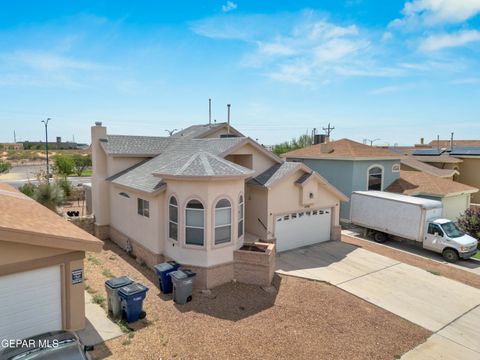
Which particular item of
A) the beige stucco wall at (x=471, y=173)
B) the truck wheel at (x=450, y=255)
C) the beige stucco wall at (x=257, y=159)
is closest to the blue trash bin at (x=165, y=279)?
the beige stucco wall at (x=257, y=159)

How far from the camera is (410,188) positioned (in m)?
23.1

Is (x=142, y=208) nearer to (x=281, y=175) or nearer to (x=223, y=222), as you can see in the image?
(x=223, y=222)

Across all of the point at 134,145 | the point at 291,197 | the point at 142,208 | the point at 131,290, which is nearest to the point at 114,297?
the point at 131,290

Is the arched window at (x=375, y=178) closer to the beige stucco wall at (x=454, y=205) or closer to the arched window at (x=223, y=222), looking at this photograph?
the beige stucco wall at (x=454, y=205)

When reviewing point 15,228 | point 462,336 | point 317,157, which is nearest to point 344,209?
point 317,157

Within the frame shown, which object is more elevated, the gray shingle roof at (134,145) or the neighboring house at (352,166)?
the gray shingle roof at (134,145)

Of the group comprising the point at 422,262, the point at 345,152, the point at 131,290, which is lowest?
the point at 422,262

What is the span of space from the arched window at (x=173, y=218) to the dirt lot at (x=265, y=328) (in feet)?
6.71

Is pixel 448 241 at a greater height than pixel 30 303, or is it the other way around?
pixel 30 303

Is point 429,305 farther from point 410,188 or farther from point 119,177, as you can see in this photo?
point 119,177

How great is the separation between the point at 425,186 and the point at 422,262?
321 inches

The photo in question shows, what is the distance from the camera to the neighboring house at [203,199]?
40.9 ft

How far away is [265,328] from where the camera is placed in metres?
9.70

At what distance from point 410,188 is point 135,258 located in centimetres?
1924
